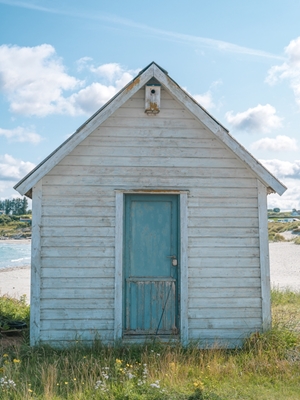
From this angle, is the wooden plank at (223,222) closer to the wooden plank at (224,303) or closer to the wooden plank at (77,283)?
the wooden plank at (224,303)

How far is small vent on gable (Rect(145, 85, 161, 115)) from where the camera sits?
286 inches

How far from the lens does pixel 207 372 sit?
5.90 meters

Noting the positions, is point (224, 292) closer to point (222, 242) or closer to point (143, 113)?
point (222, 242)

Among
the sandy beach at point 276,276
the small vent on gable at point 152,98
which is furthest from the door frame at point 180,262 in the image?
the sandy beach at point 276,276

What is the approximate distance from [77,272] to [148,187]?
1.79 meters

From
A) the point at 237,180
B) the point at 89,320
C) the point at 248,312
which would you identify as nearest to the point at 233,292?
the point at 248,312

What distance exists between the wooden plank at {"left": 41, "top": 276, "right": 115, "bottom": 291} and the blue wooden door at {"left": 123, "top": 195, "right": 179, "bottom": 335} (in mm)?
335

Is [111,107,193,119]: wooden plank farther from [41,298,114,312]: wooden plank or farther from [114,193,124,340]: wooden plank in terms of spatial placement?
[41,298,114,312]: wooden plank

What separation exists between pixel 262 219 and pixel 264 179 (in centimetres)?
68

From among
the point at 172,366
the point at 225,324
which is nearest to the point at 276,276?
the point at 225,324

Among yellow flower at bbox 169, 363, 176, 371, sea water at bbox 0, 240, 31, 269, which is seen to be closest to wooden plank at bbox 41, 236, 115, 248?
yellow flower at bbox 169, 363, 176, 371

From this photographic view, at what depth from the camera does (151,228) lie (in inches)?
290

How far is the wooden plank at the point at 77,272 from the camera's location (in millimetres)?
7133

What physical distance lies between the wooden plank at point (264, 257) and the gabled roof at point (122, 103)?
0.25 meters
